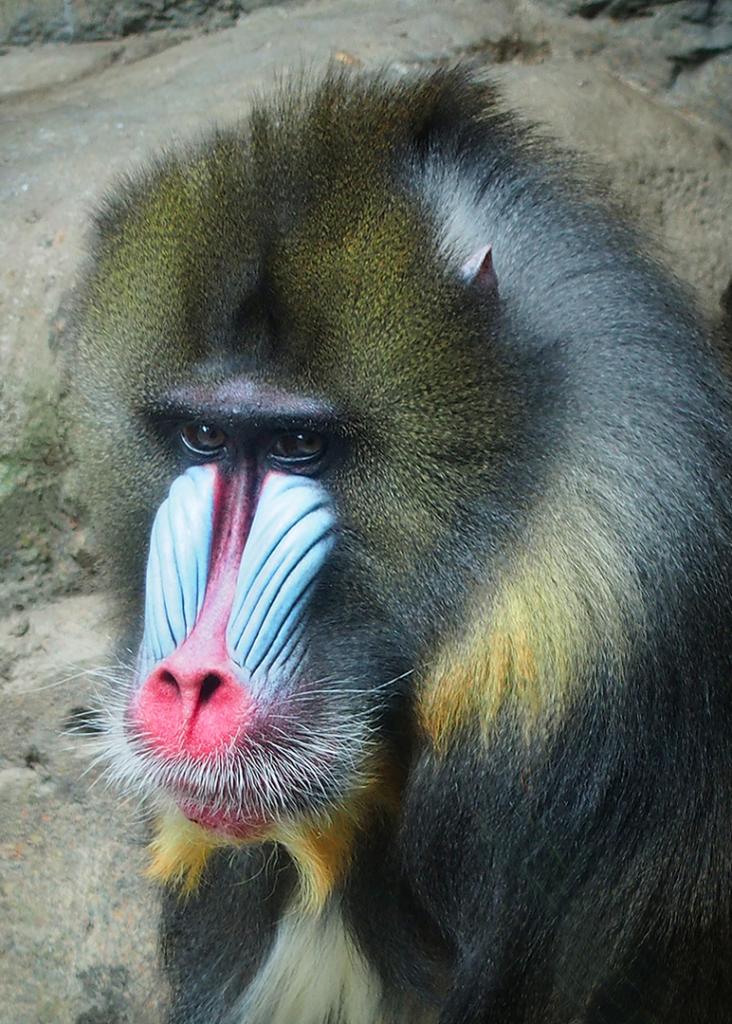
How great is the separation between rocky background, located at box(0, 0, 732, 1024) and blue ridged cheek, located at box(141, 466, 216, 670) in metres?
1.06

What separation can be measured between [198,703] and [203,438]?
519mm

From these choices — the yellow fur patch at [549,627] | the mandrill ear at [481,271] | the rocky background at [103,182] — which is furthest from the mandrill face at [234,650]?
the rocky background at [103,182]

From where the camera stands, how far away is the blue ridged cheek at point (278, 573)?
2361 mm

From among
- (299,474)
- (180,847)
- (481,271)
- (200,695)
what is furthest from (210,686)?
(481,271)

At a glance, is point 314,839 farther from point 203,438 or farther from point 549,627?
point 203,438

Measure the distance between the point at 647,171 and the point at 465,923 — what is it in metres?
2.90

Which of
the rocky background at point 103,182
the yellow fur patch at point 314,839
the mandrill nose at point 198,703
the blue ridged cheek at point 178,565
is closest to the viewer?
the mandrill nose at point 198,703

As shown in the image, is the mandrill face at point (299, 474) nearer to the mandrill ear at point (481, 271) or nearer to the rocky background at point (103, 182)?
the mandrill ear at point (481, 271)

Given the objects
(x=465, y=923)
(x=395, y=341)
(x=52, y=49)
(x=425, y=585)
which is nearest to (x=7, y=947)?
(x=465, y=923)

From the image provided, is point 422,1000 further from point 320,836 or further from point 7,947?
point 7,947

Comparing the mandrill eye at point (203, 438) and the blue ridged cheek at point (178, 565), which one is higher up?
the mandrill eye at point (203, 438)

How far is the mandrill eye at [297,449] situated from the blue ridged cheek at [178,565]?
0.43ft

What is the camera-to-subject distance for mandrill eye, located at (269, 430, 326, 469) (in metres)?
2.48

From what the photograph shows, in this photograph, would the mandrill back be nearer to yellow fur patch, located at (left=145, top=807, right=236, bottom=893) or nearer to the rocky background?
yellow fur patch, located at (left=145, top=807, right=236, bottom=893)
